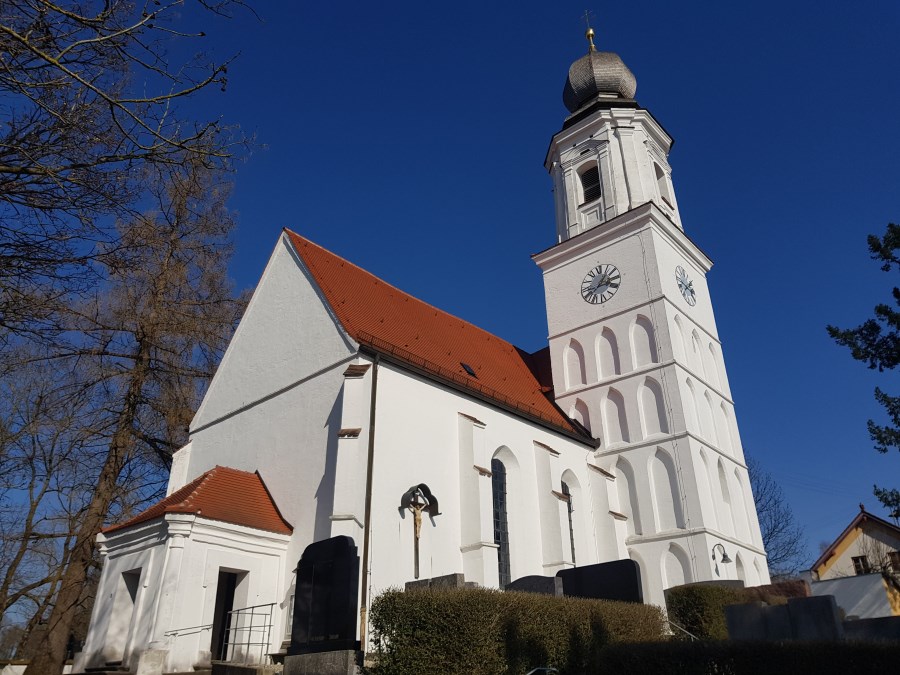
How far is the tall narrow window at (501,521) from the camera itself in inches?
618

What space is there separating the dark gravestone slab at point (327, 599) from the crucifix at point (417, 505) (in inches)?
149

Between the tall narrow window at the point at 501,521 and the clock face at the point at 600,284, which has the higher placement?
the clock face at the point at 600,284

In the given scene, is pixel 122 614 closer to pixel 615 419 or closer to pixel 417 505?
pixel 417 505

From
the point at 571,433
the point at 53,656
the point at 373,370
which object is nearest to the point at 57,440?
the point at 53,656

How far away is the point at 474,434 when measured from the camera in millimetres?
15812

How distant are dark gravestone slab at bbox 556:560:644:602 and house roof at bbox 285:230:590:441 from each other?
505 cm

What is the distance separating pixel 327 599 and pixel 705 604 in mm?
7749

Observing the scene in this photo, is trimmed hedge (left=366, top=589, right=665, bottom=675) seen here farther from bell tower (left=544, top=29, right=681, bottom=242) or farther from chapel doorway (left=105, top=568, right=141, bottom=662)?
bell tower (left=544, top=29, right=681, bottom=242)

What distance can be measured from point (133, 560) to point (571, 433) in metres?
11.6

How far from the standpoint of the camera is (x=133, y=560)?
13000mm

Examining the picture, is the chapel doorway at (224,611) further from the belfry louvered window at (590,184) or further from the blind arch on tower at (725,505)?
the belfry louvered window at (590,184)

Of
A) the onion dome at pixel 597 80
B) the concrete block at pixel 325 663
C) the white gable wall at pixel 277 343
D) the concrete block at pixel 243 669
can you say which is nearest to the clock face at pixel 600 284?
the onion dome at pixel 597 80

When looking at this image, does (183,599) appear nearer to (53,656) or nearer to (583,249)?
(53,656)

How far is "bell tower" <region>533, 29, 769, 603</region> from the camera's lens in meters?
18.9
